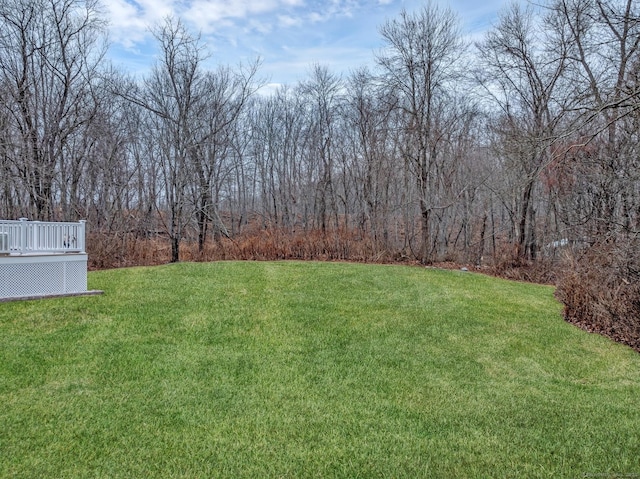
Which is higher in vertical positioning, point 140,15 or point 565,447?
point 140,15

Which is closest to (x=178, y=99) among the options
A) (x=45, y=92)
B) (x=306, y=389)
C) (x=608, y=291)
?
(x=45, y=92)

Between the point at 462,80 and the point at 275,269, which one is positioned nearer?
the point at 275,269

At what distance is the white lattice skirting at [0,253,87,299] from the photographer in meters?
7.03

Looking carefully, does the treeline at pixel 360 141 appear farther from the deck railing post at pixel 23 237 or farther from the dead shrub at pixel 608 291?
the deck railing post at pixel 23 237

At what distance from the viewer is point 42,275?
7.38 metres

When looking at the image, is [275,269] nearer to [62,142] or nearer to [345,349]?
[345,349]

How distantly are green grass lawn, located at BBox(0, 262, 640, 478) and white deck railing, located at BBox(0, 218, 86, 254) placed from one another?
106 cm

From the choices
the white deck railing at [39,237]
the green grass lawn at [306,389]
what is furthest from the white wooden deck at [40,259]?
the green grass lawn at [306,389]

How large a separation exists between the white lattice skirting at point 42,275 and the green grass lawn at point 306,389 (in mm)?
433

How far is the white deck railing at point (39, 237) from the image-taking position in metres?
7.23

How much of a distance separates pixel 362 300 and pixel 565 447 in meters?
4.95

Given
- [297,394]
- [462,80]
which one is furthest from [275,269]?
[462,80]

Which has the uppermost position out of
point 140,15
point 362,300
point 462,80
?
point 140,15

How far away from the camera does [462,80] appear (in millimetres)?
13250
